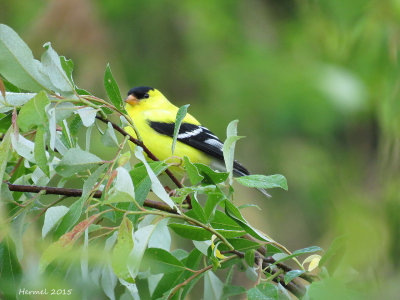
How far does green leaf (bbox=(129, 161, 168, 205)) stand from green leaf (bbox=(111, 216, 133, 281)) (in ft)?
0.44

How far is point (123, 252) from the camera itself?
0.90 metres

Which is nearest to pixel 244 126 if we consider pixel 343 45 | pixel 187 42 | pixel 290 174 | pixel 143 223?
pixel 290 174

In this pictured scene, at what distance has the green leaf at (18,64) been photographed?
3.30 ft

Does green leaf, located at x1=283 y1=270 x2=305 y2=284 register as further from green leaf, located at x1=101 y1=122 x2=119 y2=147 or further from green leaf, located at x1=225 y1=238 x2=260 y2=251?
green leaf, located at x1=101 y1=122 x2=119 y2=147

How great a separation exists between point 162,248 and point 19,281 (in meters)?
0.31

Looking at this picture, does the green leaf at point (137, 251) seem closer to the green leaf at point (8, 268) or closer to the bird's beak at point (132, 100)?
the green leaf at point (8, 268)

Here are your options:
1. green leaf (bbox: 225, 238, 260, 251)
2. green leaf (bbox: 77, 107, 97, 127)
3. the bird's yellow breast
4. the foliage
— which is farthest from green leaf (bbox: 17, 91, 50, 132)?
the bird's yellow breast

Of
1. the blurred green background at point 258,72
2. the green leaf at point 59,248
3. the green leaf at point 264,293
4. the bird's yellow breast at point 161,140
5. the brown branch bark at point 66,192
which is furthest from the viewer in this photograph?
the blurred green background at point 258,72

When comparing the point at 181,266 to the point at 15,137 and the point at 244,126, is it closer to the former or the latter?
the point at 15,137

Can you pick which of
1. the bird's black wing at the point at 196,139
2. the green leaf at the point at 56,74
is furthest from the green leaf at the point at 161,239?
the bird's black wing at the point at 196,139

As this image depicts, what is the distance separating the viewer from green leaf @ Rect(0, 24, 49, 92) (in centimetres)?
101

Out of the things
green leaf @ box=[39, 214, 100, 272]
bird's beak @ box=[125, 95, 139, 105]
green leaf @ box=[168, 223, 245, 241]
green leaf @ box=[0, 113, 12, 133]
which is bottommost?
bird's beak @ box=[125, 95, 139, 105]

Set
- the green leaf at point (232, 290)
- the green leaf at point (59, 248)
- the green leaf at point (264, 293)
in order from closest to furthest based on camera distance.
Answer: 1. the green leaf at point (59, 248)
2. the green leaf at point (264, 293)
3. the green leaf at point (232, 290)

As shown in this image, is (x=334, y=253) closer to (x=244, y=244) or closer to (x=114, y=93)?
(x=244, y=244)
